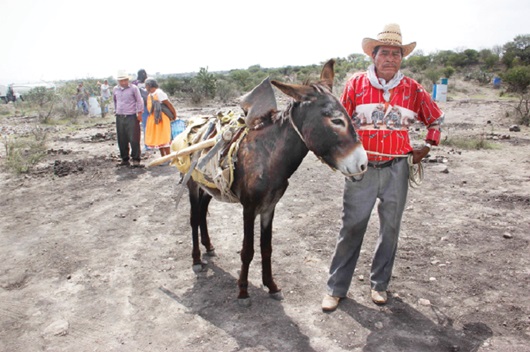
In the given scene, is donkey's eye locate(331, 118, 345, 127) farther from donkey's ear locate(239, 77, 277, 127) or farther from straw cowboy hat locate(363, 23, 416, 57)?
straw cowboy hat locate(363, 23, 416, 57)

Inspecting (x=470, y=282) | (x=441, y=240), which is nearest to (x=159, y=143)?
(x=441, y=240)

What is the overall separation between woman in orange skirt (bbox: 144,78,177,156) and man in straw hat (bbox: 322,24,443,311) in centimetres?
589

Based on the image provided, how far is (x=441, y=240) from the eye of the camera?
458cm

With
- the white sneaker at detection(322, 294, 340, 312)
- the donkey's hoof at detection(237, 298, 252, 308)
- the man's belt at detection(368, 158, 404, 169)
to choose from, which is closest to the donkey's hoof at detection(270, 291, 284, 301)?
the donkey's hoof at detection(237, 298, 252, 308)

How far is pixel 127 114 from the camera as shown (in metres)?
8.16

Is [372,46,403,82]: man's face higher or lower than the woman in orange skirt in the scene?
higher

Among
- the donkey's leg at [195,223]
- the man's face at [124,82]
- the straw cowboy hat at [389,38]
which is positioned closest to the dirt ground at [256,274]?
the donkey's leg at [195,223]

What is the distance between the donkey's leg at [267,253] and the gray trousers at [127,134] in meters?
5.83

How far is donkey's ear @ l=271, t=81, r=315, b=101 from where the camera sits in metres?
2.62

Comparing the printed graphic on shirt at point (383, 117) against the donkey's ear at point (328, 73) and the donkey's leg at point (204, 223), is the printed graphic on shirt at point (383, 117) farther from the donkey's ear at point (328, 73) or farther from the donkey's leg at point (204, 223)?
the donkey's leg at point (204, 223)

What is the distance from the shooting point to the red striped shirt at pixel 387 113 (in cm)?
298

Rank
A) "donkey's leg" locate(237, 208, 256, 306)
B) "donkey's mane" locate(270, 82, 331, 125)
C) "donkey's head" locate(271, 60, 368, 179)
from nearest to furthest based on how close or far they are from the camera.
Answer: "donkey's head" locate(271, 60, 368, 179)
"donkey's mane" locate(270, 82, 331, 125)
"donkey's leg" locate(237, 208, 256, 306)

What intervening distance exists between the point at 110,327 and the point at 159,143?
559 cm

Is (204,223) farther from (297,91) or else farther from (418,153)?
(418,153)
